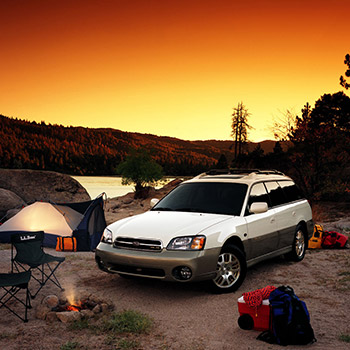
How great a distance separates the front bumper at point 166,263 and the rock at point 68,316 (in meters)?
1.16

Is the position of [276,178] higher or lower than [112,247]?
higher

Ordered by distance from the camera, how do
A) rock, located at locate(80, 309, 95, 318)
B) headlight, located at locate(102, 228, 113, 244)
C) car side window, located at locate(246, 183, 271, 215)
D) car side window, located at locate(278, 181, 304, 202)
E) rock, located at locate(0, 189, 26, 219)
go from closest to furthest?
rock, located at locate(80, 309, 95, 318) → headlight, located at locate(102, 228, 113, 244) → car side window, located at locate(246, 183, 271, 215) → car side window, located at locate(278, 181, 304, 202) → rock, located at locate(0, 189, 26, 219)

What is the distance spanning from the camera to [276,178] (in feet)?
28.8

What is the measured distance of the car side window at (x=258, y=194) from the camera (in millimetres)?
7604

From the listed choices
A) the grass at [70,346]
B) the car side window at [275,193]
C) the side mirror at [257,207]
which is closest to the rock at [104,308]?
the grass at [70,346]

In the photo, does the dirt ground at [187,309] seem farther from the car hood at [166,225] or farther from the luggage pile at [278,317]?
the car hood at [166,225]

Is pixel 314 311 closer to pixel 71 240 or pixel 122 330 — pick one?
pixel 122 330

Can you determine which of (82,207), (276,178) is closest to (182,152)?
(82,207)

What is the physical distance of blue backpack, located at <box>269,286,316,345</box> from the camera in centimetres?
475

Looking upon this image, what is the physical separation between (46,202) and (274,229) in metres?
7.60

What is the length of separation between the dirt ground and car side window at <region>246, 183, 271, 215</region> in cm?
139

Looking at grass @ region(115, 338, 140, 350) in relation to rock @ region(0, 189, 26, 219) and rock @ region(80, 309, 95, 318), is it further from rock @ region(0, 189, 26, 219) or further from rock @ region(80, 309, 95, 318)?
rock @ region(0, 189, 26, 219)

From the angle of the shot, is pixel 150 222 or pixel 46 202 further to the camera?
pixel 46 202

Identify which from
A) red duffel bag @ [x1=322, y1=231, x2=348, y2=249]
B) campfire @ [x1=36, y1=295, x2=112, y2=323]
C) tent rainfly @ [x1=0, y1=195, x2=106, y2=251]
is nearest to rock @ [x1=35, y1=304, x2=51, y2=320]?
campfire @ [x1=36, y1=295, x2=112, y2=323]
